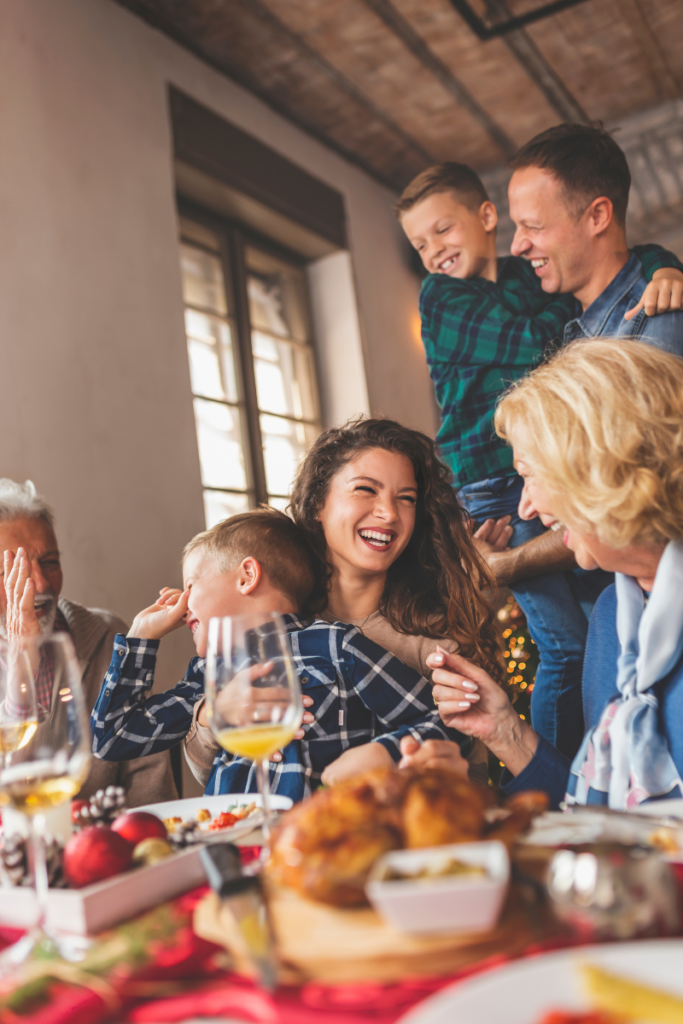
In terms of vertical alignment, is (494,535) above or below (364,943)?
above

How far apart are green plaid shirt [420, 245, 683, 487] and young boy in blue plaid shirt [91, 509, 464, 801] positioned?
0.72 metres

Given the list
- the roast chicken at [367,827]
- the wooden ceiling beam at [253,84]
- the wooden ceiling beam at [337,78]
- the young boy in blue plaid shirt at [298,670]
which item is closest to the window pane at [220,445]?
the wooden ceiling beam at [253,84]

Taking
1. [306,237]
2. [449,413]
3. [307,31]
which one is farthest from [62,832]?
[306,237]

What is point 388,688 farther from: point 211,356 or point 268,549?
point 211,356

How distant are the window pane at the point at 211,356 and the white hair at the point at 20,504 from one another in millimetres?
1522

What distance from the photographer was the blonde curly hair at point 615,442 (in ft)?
3.57

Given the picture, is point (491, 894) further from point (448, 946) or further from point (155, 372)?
point (155, 372)

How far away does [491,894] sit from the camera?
0.51 m

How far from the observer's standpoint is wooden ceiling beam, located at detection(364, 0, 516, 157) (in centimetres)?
346

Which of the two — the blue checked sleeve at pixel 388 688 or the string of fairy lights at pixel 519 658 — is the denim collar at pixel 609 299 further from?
the blue checked sleeve at pixel 388 688

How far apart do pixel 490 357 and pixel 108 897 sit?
1.87 m

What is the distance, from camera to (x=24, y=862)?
29.2 inches

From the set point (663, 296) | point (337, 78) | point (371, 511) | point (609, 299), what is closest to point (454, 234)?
point (609, 299)

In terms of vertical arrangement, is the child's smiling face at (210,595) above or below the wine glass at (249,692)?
above
